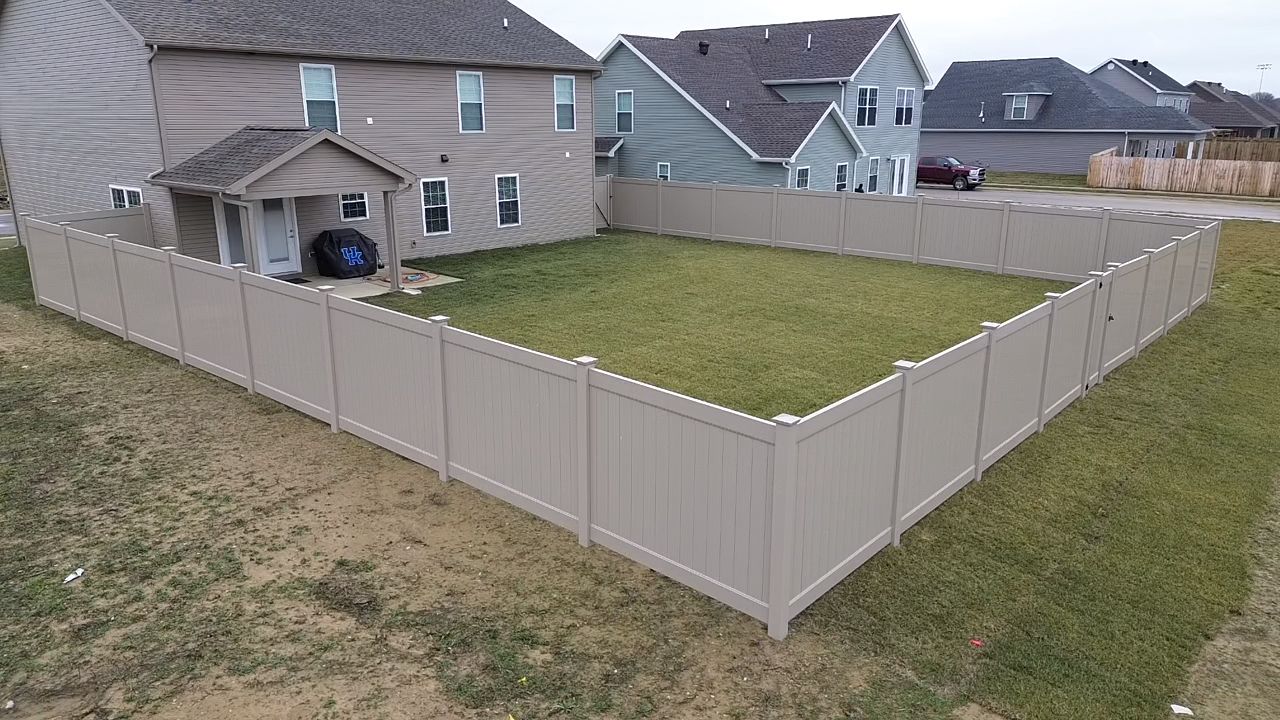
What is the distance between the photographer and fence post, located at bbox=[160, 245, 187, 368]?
12.0 m

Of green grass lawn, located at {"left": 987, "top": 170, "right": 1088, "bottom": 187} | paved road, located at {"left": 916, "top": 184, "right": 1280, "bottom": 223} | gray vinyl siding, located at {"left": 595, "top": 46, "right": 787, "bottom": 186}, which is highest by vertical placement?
gray vinyl siding, located at {"left": 595, "top": 46, "right": 787, "bottom": 186}

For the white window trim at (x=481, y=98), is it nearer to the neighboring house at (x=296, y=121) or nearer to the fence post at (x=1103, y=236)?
the neighboring house at (x=296, y=121)

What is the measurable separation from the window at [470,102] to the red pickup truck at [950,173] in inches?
1032

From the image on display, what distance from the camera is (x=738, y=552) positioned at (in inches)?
246

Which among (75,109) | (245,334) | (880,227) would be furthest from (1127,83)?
(245,334)

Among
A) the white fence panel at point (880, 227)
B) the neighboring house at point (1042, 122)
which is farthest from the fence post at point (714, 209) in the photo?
the neighboring house at point (1042, 122)

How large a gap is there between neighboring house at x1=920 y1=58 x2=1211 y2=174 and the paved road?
8.60m

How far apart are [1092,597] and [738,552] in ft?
Result: 9.12

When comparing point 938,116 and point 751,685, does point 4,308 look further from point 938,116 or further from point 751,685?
point 938,116

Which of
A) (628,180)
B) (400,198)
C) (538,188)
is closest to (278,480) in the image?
(400,198)

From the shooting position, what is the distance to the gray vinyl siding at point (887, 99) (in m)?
34.1

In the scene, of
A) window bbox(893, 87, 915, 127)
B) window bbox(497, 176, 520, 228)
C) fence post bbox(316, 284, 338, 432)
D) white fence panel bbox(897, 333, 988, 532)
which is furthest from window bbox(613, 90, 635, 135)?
white fence panel bbox(897, 333, 988, 532)

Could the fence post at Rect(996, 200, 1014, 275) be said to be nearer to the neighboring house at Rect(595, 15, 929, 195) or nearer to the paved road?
the neighboring house at Rect(595, 15, 929, 195)

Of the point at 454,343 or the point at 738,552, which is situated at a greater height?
the point at 454,343
